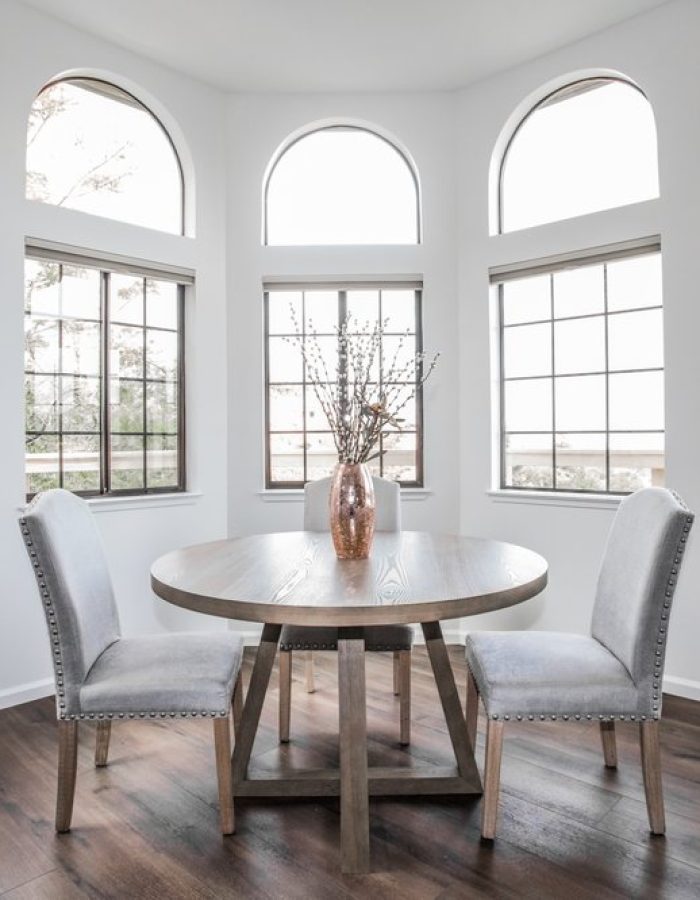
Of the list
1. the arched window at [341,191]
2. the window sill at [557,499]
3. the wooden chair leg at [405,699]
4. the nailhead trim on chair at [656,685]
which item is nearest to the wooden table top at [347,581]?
the nailhead trim on chair at [656,685]

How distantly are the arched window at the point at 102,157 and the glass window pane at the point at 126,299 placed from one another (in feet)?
1.05

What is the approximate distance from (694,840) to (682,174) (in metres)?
2.65

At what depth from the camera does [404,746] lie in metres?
2.38

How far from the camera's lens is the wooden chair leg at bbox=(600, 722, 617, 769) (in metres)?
2.20

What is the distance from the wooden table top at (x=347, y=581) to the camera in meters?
1.51

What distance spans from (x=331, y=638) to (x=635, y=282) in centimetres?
232

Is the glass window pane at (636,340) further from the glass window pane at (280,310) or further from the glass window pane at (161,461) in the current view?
the glass window pane at (161,461)

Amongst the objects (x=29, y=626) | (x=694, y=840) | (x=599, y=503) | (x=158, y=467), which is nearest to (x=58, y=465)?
(x=158, y=467)

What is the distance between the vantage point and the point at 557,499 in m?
3.34

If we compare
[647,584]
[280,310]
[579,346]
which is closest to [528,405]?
[579,346]

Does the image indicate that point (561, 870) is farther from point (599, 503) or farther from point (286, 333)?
point (286, 333)

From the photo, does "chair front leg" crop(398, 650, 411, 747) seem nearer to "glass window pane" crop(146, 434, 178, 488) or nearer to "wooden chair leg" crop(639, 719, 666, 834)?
"wooden chair leg" crop(639, 719, 666, 834)

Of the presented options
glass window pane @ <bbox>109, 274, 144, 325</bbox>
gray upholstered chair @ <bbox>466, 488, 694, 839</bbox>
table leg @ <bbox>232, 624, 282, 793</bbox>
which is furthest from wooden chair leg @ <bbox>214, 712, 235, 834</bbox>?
glass window pane @ <bbox>109, 274, 144, 325</bbox>

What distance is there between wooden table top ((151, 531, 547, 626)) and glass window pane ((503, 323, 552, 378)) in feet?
5.07
